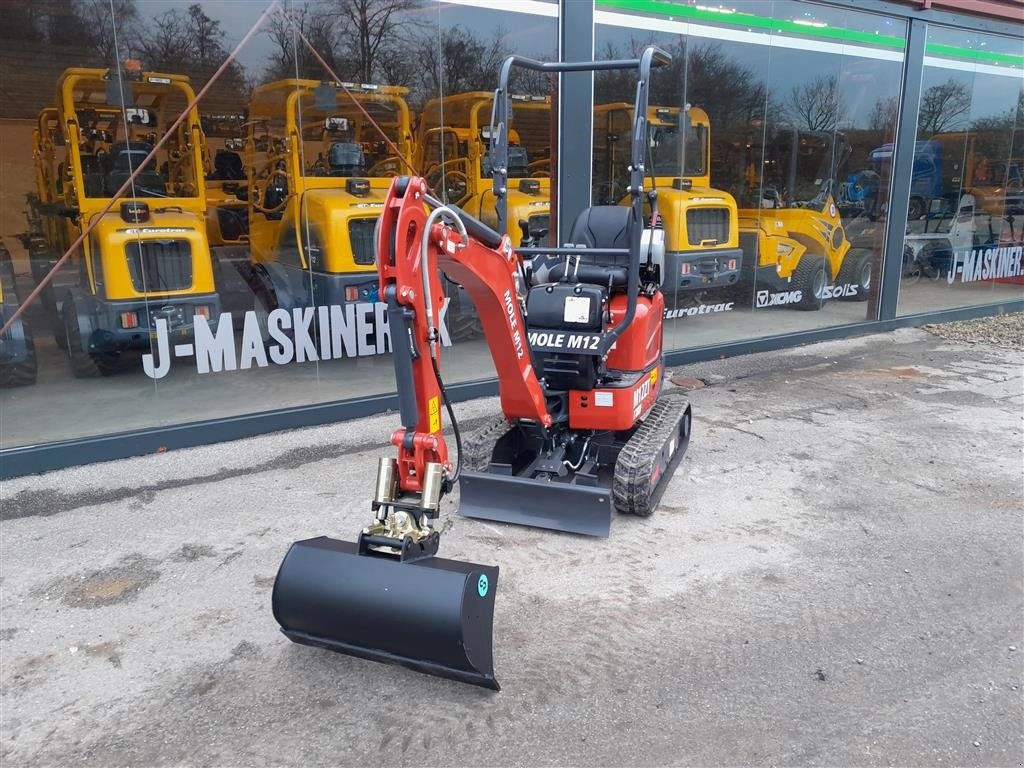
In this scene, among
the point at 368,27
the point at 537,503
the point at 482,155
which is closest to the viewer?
the point at 537,503

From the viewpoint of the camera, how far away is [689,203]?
8.76 metres

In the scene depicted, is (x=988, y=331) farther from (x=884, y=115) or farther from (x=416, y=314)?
(x=416, y=314)

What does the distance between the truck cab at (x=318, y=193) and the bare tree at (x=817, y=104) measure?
499 cm

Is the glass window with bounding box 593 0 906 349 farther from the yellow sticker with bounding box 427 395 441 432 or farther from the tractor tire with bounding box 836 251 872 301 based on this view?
the yellow sticker with bounding box 427 395 441 432

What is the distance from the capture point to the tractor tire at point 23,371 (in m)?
5.75

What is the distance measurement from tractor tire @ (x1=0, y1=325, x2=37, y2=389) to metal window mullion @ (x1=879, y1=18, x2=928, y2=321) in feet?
31.9

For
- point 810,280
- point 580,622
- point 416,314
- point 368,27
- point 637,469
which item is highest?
point 368,27

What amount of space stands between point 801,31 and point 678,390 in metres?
4.66

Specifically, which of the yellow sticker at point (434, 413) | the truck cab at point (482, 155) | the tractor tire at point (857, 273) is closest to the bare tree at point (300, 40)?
the truck cab at point (482, 155)

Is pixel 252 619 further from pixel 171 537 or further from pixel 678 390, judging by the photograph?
pixel 678 390

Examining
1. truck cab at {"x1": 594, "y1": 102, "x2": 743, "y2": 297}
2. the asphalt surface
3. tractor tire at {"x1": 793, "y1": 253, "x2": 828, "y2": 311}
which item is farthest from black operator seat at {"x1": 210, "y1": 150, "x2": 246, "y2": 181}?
tractor tire at {"x1": 793, "y1": 253, "x2": 828, "y2": 311}

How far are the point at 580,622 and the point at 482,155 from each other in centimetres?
520

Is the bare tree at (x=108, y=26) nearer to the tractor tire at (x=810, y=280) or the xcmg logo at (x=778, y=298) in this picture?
the xcmg logo at (x=778, y=298)

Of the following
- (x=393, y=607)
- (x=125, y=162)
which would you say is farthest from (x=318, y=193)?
(x=393, y=607)
